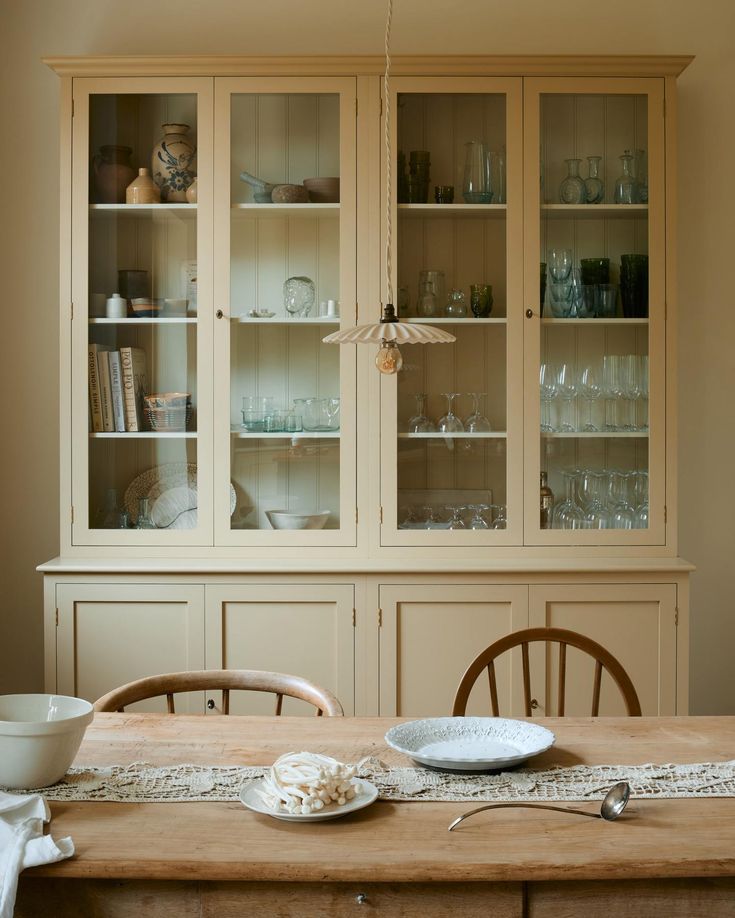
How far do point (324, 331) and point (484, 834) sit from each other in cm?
197

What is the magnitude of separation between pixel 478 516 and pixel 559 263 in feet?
2.75

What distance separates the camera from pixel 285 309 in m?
2.98

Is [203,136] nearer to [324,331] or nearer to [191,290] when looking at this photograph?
[191,290]

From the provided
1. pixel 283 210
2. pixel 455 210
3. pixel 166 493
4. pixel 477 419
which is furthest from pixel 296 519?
pixel 455 210

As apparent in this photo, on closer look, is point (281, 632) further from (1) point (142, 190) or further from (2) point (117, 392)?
(1) point (142, 190)

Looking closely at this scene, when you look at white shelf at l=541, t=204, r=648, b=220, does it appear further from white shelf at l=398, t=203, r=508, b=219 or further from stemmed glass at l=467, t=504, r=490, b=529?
stemmed glass at l=467, t=504, r=490, b=529

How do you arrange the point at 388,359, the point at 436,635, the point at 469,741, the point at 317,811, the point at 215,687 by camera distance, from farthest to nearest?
the point at 436,635, the point at 215,687, the point at 388,359, the point at 469,741, the point at 317,811

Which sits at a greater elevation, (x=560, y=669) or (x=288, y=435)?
(x=288, y=435)

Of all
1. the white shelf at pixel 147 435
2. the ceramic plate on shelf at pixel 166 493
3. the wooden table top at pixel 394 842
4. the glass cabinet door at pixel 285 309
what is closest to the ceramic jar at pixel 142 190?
the glass cabinet door at pixel 285 309

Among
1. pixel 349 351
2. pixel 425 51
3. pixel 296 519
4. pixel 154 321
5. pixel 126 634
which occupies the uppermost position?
pixel 425 51

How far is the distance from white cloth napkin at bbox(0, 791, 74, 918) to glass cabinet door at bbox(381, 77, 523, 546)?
1715 millimetres

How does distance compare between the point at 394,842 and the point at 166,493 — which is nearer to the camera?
the point at 394,842

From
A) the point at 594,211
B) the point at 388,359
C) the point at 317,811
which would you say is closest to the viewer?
the point at 317,811

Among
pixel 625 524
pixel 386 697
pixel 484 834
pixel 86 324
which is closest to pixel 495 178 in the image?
pixel 625 524
